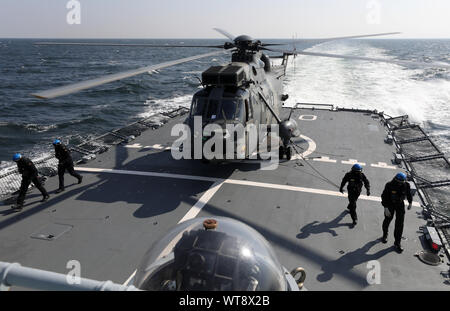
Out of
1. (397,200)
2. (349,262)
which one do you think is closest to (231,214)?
(349,262)

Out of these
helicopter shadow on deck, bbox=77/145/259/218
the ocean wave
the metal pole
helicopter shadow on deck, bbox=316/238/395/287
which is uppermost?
the ocean wave

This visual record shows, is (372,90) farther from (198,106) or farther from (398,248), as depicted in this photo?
(398,248)

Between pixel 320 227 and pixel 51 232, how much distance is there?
22.1 feet

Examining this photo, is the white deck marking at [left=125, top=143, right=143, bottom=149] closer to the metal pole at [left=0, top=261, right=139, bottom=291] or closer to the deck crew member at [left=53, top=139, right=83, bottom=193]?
the deck crew member at [left=53, top=139, right=83, bottom=193]

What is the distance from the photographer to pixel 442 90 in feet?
121

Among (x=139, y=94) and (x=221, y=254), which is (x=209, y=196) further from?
(x=139, y=94)

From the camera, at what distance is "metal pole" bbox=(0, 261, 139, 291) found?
6.17 feet

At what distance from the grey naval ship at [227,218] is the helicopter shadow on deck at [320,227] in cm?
3

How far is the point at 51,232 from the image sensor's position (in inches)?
299

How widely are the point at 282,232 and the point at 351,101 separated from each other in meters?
26.5

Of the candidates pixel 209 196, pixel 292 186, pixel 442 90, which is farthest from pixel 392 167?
pixel 442 90

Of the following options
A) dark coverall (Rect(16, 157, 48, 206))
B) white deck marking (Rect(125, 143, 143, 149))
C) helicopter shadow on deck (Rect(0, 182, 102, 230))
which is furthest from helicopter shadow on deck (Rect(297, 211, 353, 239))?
white deck marking (Rect(125, 143, 143, 149))

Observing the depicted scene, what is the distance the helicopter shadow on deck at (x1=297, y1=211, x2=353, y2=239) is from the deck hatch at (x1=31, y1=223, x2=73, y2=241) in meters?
5.83

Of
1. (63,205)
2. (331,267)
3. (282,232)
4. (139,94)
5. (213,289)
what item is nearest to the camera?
(213,289)
